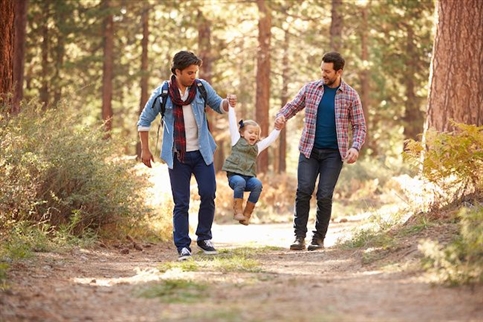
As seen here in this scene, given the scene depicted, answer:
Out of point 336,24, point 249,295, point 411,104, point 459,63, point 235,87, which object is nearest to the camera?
point 249,295

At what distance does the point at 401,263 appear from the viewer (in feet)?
21.9

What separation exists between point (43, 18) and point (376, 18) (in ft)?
42.5

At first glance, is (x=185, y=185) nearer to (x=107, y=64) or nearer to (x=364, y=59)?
(x=364, y=59)

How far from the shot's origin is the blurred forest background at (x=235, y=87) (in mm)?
9195

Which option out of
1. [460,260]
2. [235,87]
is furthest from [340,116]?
[235,87]

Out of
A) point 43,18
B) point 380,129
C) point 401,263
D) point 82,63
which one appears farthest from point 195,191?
point 380,129

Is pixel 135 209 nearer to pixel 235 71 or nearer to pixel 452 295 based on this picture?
pixel 452 295

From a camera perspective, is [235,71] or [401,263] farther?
[235,71]

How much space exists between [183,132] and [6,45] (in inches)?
154

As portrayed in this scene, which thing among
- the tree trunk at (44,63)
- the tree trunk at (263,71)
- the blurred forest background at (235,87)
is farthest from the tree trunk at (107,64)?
the tree trunk at (263,71)

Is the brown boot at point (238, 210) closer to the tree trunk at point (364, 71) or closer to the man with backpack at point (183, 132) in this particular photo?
the man with backpack at point (183, 132)

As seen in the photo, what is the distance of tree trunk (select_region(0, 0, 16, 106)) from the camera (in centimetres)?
1084

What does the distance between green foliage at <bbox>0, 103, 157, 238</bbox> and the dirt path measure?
107cm

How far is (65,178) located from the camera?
32.0ft
